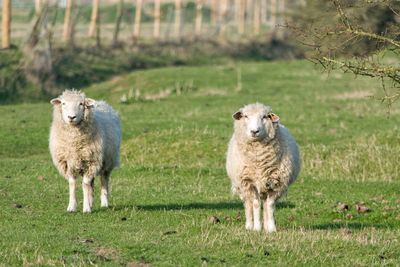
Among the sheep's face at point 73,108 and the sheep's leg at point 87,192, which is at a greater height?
the sheep's face at point 73,108

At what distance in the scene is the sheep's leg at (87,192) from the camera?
16.1 metres

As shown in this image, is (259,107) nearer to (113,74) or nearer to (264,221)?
(264,221)

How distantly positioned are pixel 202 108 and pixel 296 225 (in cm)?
2175

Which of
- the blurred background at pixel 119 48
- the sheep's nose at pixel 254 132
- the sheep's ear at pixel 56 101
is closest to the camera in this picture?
the sheep's nose at pixel 254 132

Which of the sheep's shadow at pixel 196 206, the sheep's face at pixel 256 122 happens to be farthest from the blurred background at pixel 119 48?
the sheep's shadow at pixel 196 206

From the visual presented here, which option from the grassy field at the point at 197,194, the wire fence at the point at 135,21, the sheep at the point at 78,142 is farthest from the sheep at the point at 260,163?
the wire fence at the point at 135,21

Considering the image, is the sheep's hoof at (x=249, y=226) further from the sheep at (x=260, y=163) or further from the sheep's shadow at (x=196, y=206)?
the sheep's shadow at (x=196, y=206)

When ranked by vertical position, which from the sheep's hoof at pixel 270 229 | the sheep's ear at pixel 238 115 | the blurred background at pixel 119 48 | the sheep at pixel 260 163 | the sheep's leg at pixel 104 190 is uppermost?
the blurred background at pixel 119 48

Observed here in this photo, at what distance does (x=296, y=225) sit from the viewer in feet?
51.3

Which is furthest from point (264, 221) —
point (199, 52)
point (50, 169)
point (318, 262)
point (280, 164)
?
point (199, 52)

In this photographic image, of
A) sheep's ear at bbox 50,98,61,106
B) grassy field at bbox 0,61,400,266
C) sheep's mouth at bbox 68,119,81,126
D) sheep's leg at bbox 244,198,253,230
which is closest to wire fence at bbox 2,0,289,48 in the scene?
grassy field at bbox 0,61,400,266

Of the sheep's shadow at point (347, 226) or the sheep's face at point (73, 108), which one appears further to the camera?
the sheep's face at point (73, 108)

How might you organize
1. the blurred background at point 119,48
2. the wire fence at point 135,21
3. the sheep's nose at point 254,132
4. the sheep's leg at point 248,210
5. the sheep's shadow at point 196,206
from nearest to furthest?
1. the sheep's nose at point 254,132
2. the sheep's leg at point 248,210
3. the blurred background at point 119,48
4. the sheep's shadow at point 196,206
5. the wire fence at point 135,21

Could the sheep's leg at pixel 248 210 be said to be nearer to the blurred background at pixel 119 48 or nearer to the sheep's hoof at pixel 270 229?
the sheep's hoof at pixel 270 229
